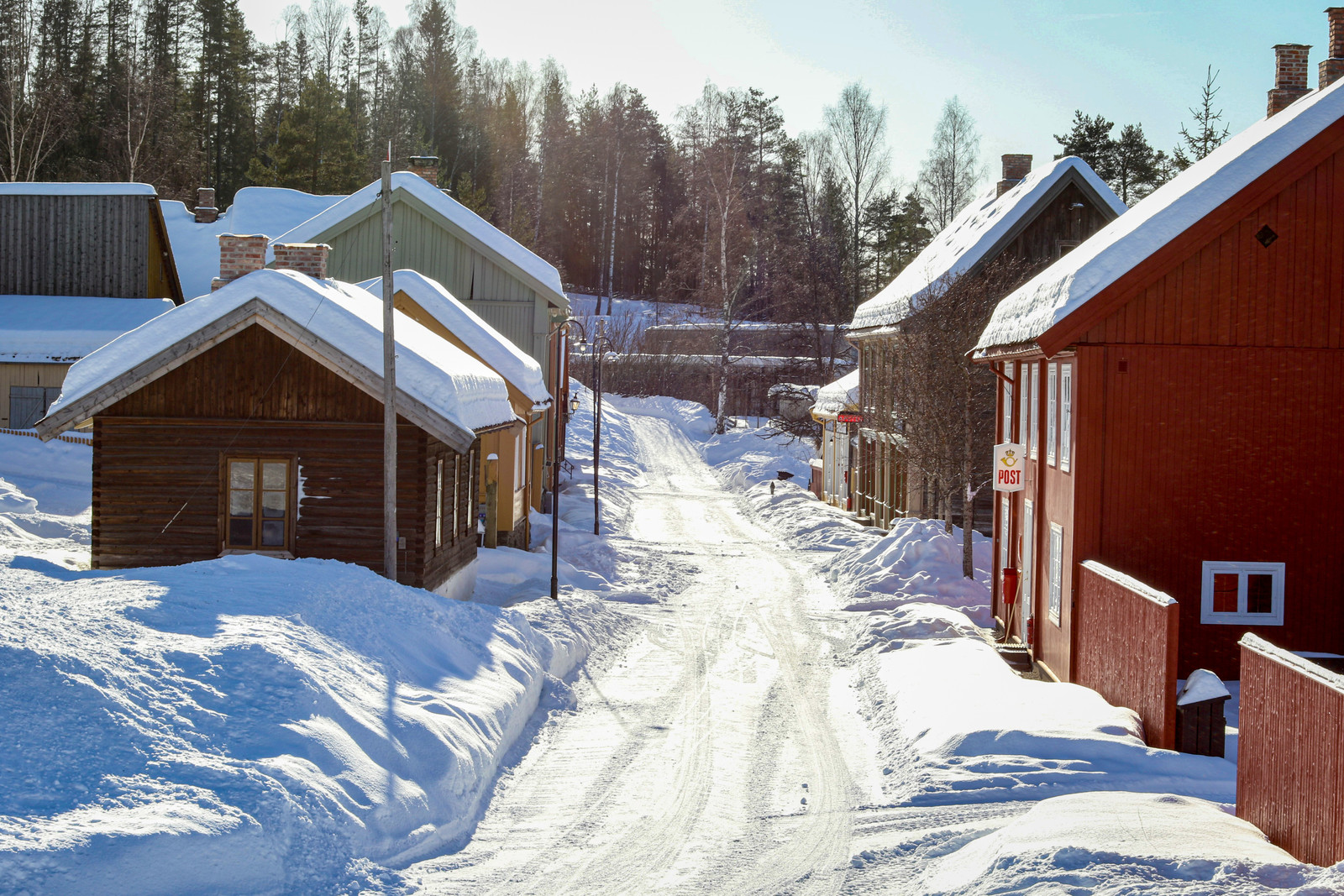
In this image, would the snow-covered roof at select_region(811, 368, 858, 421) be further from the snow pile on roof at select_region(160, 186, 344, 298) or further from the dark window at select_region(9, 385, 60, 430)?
the dark window at select_region(9, 385, 60, 430)

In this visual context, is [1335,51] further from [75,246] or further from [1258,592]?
[75,246]

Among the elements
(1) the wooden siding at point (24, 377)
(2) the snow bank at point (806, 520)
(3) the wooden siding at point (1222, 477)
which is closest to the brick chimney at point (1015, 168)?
(2) the snow bank at point (806, 520)

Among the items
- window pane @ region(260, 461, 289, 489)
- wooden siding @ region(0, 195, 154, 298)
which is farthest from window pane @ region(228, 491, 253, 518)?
wooden siding @ region(0, 195, 154, 298)

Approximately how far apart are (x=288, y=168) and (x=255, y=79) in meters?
13.0

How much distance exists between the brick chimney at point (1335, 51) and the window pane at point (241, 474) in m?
16.0

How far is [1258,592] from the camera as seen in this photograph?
12.8m

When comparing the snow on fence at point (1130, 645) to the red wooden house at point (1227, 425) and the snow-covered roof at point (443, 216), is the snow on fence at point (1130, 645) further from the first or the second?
the snow-covered roof at point (443, 216)

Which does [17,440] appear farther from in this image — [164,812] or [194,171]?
[194,171]

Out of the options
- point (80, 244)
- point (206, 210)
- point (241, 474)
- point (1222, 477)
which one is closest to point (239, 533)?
point (241, 474)

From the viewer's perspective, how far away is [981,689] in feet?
39.9

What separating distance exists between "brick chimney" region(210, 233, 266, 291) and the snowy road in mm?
8316

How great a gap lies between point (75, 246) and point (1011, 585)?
2868 cm

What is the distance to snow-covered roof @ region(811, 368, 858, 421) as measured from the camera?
107ft

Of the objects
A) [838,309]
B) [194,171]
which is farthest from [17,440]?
[838,309]
